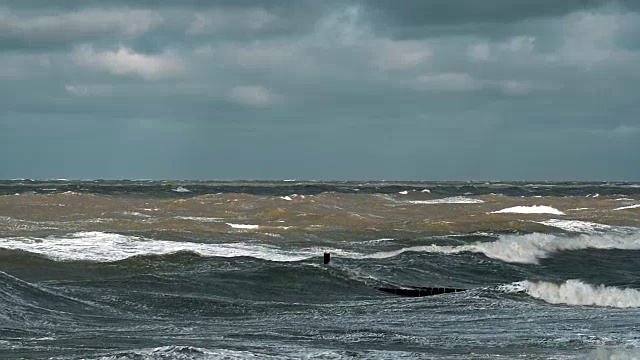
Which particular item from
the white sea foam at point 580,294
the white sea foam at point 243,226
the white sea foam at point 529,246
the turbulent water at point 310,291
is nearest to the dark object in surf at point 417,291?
the turbulent water at point 310,291

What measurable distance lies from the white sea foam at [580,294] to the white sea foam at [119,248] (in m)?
9.30

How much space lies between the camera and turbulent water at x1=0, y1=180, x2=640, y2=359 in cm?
1493

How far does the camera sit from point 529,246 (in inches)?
1419

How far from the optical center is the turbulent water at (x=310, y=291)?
14930 mm

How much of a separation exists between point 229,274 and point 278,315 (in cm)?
657

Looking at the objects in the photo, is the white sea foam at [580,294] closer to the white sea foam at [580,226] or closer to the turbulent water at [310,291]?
the turbulent water at [310,291]

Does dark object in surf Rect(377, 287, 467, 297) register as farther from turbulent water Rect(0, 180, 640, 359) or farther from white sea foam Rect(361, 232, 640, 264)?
white sea foam Rect(361, 232, 640, 264)

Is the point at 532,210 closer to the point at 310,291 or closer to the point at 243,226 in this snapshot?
the point at 243,226

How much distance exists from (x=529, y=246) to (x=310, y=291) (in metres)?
14.6

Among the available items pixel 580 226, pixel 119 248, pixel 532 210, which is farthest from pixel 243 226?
pixel 532 210

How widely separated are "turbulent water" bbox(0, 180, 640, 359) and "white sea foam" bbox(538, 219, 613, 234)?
50 cm

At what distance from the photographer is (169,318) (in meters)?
18.5

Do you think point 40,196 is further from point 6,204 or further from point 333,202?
point 333,202

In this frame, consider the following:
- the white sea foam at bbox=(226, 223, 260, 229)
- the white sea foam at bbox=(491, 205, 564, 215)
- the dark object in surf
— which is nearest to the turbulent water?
the white sea foam at bbox=(226, 223, 260, 229)
